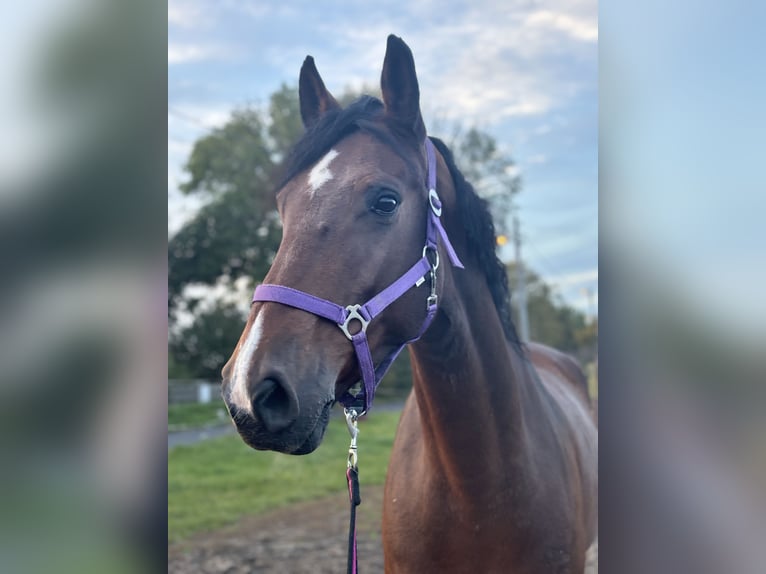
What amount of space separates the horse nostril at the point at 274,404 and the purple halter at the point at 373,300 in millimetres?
238

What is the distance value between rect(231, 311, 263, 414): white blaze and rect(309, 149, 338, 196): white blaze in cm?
48

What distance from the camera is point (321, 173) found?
1826 millimetres

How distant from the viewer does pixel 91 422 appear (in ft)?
2.74

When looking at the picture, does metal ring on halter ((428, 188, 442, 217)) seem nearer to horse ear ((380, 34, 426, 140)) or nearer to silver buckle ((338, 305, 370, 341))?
horse ear ((380, 34, 426, 140))

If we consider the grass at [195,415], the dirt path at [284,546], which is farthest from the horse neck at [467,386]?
the grass at [195,415]

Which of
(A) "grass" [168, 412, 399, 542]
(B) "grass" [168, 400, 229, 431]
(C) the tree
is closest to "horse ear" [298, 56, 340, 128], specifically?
(A) "grass" [168, 412, 399, 542]

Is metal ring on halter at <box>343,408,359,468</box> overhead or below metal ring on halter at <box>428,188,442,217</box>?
below

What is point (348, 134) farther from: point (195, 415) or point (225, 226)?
point (195, 415)

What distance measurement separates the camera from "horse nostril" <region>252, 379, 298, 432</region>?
1.44m

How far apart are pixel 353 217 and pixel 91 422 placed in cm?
106

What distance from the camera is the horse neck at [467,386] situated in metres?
2.15

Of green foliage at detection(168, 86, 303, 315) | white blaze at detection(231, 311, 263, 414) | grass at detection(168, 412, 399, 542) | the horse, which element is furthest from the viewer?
green foliage at detection(168, 86, 303, 315)

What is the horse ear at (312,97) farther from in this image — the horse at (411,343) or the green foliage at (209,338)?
the green foliage at (209,338)

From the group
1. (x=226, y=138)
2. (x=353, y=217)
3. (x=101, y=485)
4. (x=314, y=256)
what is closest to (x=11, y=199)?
(x=101, y=485)
